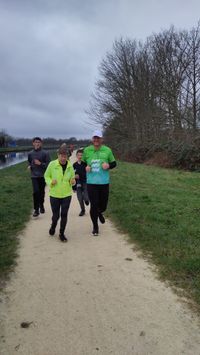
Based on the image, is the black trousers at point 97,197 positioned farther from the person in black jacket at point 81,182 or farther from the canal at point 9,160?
the canal at point 9,160

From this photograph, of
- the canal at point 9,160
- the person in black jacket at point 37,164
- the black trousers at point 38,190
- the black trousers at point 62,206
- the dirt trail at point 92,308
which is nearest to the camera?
the dirt trail at point 92,308

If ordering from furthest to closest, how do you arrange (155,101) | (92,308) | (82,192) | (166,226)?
(155,101)
(82,192)
(166,226)
(92,308)

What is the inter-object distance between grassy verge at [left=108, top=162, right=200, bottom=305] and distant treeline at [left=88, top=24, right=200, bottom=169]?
13862 millimetres

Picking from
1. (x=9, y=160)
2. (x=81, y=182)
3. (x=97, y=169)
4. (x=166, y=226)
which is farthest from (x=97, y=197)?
(x=9, y=160)

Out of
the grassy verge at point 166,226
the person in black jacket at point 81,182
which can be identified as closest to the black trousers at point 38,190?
the person in black jacket at point 81,182

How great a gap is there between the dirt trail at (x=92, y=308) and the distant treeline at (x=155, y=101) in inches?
836

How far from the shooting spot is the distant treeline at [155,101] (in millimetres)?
27359

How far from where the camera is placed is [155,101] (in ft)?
106

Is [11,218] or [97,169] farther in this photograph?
[11,218]

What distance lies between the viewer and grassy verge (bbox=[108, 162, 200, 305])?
5391mm

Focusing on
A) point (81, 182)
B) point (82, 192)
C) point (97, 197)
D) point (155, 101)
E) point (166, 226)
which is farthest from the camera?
point (155, 101)

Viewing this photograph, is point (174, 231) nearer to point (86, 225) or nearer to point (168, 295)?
point (86, 225)

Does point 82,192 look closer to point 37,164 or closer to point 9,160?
point 37,164

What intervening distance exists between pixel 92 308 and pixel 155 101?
29.5 metres
